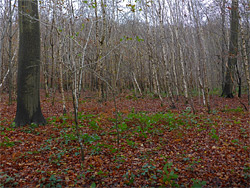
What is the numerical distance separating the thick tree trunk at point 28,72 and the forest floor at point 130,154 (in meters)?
0.45

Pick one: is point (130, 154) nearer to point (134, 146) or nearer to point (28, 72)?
point (134, 146)

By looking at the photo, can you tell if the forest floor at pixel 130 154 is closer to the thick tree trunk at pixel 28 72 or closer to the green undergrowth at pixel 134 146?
the green undergrowth at pixel 134 146

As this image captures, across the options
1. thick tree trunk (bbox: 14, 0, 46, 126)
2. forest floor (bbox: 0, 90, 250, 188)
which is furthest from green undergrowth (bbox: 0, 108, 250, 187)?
thick tree trunk (bbox: 14, 0, 46, 126)

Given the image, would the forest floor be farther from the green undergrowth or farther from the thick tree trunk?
the thick tree trunk

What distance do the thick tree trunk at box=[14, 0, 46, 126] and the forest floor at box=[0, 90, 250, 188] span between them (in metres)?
0.45

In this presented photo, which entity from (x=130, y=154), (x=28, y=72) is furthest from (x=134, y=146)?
(x=28, y=72)

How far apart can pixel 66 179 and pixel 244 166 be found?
388 cm

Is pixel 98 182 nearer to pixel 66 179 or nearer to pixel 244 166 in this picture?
pixel 66 179

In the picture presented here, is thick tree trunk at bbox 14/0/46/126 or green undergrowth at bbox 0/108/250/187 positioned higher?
thick tree trunk at bbox 14/0/46/126

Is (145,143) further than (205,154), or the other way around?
(145,143)

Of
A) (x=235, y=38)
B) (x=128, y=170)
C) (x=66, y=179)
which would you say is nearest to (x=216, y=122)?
(x=128, y=170)

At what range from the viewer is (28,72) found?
21.5ft

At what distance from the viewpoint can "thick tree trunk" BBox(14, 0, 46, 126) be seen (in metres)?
6.52

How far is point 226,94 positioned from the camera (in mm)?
14047
